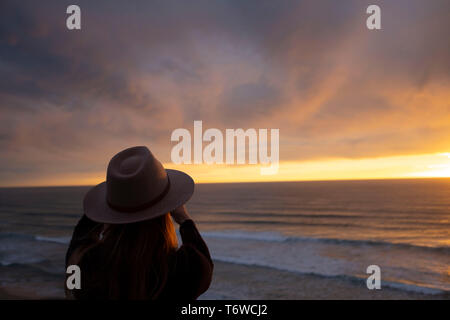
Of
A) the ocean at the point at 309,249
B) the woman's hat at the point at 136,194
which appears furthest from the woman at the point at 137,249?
the ocean at the point at 309,249

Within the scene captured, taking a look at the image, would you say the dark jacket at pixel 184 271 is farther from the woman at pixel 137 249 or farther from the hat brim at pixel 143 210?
the hat brim at pixel 143 210

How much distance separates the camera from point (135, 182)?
143cm

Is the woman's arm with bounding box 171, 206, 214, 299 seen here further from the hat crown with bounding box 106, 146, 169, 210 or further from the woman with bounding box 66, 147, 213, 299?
the hat crown with bounding box 106, 146, 169, 210

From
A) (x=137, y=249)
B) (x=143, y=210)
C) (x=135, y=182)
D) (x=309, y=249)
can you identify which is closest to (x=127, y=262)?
(x=137, y=249)

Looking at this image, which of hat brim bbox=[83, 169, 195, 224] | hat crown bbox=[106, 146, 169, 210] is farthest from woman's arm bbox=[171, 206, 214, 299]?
hat crown bbox=[106, 146, 169, 210]

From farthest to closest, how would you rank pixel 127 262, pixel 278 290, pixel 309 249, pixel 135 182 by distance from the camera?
pixel 309 249 < pixel 278 290 < pixel 135 182 < pixel 127 262

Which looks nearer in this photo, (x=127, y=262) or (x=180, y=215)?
(x=127, y=262)

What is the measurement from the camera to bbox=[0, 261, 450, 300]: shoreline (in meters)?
10.9

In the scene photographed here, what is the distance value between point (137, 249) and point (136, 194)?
0.90ft

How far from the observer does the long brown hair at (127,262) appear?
1.33m

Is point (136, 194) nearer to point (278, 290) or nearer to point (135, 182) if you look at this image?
point (135, 182)
